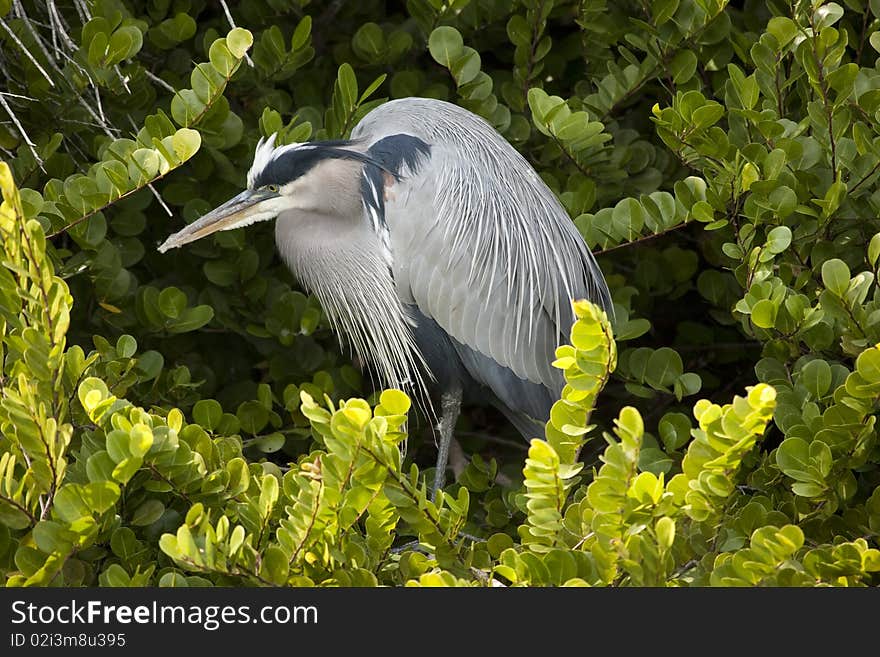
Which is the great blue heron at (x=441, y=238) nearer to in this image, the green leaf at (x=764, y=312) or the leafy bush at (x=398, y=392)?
the leafy bush at (x=398, y=392)

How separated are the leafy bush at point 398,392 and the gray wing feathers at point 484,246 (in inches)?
3.7

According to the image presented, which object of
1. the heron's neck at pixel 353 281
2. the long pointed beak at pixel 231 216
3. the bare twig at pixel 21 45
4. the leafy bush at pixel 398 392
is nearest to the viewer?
the leafy bush at pixel 398 392

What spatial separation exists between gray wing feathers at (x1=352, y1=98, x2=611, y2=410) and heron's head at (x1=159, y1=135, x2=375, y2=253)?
12 cm

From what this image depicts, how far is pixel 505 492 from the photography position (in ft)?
8.28

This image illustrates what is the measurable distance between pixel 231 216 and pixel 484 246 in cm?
58

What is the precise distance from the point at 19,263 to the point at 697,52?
5.76 ft

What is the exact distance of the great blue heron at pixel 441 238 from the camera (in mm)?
2541

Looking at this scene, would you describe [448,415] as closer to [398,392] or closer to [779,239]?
[779,239]

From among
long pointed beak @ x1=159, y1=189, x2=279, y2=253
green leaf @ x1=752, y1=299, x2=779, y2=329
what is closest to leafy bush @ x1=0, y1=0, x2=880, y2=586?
green leaf @ x1=752, y1=299, x2=779, y2=329

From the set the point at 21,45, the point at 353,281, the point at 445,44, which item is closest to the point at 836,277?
the point at 445,44

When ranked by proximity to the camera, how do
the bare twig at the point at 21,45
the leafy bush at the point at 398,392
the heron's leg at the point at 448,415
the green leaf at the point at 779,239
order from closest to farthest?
1. the leafy bush at the point at 398,392
2. the green leaf at the point at 779,239
3. the bare twig at the point at 21,45
4. the heron's leg at the point at 448,415

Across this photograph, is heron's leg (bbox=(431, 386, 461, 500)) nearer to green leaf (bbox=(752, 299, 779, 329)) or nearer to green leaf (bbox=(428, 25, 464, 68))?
green leaf (bbox=(428, 25, 464, 68))

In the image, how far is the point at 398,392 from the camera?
58.4 inches

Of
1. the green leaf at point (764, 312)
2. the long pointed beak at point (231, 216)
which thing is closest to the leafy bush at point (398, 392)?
the green leaf at point (764, 312)
